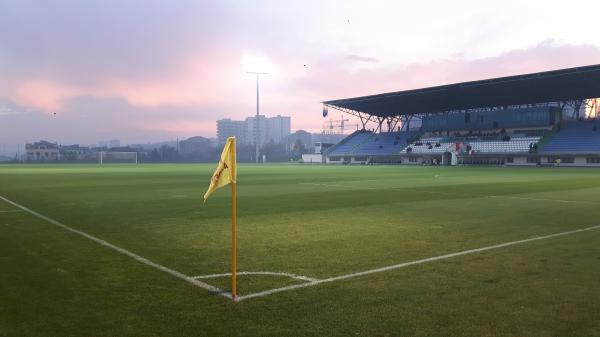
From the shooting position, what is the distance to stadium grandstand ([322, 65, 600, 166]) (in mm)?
66625

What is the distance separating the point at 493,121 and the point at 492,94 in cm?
845

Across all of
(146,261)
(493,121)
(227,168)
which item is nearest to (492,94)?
(493,121)

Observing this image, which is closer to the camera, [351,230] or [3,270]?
[3,270]

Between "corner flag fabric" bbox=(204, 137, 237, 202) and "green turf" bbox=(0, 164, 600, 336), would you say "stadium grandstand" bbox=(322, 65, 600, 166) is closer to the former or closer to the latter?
"green turf" bbox=(0, 164, 600, 336)

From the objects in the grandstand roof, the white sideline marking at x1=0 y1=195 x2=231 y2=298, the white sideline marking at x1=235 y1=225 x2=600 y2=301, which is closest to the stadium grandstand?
the grandstand roof

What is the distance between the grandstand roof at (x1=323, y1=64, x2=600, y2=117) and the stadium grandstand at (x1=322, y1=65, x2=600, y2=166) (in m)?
0.11

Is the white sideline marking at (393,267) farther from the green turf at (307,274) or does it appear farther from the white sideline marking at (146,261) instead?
the white sideline marking at (146,261)

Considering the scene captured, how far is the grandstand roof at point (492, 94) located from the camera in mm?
62716

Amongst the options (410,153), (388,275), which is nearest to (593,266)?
(388,275)

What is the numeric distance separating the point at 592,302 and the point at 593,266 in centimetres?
230

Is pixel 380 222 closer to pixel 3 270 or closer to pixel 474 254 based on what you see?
pixel 474 254

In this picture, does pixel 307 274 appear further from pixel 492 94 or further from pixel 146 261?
pixel 492 94

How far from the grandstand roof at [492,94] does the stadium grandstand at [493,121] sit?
4.2 inches

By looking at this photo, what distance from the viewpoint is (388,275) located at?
743 cm
